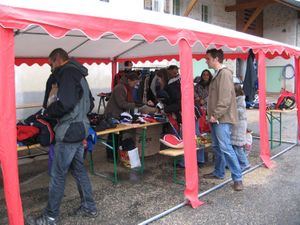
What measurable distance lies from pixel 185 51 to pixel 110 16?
3.42 ft

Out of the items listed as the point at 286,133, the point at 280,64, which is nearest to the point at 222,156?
the point at 286,133

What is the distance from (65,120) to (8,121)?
2.21 ft

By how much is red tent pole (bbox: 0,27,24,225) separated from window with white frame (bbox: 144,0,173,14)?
34.0ft

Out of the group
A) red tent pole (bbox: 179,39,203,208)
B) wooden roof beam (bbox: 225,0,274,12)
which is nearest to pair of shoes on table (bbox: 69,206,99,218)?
red tent pole (bbox: 179,39,203,208)

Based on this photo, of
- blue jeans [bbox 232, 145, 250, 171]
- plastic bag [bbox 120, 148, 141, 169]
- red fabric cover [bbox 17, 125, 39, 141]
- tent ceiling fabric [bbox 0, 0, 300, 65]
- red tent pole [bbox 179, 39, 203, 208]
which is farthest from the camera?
plastic bag [bbox 120, 148, 141, 169]

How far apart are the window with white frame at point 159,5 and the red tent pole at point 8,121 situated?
10368 millimetres

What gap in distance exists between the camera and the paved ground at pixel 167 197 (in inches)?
157

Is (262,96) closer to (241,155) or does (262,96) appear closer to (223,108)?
(241,155)

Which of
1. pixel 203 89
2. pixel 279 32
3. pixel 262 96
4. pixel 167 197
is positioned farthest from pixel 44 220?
pixel 279 32

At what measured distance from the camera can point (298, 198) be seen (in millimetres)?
4621

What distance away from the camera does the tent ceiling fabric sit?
119 inches

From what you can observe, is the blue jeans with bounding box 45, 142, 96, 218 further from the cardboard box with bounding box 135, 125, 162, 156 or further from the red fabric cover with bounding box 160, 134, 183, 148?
the cardboard box with bounding box 135, 125, 162, 156

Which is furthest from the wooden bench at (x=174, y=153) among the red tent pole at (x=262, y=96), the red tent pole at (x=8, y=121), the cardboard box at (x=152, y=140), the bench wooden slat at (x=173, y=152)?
the red tent pole at (x=8, y=121)

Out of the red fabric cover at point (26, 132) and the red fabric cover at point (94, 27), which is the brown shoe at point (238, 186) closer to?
the red fabric cover at point (94, 27)
